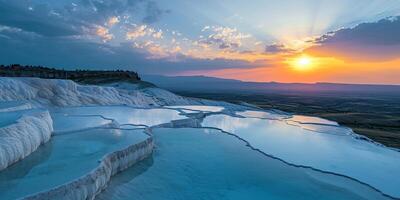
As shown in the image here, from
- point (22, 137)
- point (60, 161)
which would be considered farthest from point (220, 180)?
point (22, 137)

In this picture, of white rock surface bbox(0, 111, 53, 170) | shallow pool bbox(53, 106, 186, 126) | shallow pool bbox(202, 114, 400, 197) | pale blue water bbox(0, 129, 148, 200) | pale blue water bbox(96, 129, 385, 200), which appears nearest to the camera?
pale blue water bbox(0, 129, 148, 200)

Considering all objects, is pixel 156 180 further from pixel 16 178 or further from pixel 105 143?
pixel 16 178

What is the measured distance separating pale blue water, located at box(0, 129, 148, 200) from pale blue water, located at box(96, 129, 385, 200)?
2.54 ft

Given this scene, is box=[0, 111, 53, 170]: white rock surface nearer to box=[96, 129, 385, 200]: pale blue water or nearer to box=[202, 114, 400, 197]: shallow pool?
box=[96, 129, 385, 200]: pale blue water

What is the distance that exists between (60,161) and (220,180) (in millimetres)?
3787

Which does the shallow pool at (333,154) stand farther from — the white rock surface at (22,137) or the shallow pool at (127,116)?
the white rock surface at (22,137)

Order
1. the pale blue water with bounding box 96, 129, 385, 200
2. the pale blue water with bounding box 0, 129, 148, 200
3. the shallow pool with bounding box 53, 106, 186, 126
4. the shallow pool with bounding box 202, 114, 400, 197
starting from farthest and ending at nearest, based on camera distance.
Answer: the shallow pool with bounding box 53, 106, 186, 126
the shallow pool with bounding box 202, 114, 400, 197
the pale blue water with bounding box 96, 129, 385, 200
the pale blue water with bounding box 0, 129, 148, 200

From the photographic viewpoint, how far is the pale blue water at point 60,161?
5656 millimetres

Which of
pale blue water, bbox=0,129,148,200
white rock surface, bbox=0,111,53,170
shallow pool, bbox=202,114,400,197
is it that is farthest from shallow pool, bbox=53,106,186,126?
white rock surface, bbox=0,111,53,170

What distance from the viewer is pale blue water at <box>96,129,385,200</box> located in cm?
741

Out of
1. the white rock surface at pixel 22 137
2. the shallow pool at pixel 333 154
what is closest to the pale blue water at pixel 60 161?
the white rock surface at pixel 22 137

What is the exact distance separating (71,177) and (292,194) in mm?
4800

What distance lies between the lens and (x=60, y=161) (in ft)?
23.4

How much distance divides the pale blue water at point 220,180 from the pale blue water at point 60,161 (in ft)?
2.54
